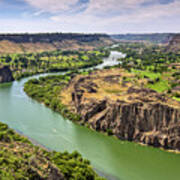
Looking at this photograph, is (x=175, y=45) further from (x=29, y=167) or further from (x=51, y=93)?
(x=29, y=167)

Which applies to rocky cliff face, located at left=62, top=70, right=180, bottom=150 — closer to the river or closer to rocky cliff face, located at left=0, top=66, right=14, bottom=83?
the river

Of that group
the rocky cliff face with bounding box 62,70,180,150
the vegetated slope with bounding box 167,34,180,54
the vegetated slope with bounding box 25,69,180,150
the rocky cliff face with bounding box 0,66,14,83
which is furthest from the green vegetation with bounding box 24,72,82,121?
the vegetated slope with bounding box 167,34,180,54

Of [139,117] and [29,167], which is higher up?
[29,167]

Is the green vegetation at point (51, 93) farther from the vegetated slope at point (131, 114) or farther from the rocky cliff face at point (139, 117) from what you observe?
the rocky cliff face at point (139, 117)

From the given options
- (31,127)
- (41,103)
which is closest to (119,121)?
(31,127)

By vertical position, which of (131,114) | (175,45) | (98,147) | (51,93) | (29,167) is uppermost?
(175,45)

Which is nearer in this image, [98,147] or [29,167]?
[29,167]

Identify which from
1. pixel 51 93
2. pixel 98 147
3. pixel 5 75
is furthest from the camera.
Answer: pixel 5 75

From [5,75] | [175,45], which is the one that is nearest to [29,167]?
[5,75]
